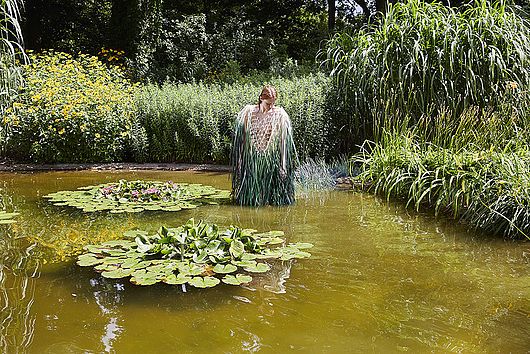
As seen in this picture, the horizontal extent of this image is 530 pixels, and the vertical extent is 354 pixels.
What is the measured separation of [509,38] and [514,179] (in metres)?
3.38

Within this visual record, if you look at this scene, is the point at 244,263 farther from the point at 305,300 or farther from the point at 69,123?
the point at 69,123

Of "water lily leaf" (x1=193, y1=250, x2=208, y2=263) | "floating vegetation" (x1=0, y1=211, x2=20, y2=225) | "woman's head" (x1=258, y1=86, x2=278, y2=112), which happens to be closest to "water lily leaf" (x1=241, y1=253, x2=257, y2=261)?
"water lily leaf" (x1=193, y1=250, x2=208, y2=263)

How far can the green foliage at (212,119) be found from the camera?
746 centimetres

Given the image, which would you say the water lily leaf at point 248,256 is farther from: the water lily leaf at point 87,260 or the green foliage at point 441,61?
the green foliage at point 441,61

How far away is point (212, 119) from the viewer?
791 cm

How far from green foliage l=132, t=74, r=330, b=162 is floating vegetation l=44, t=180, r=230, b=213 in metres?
2.67

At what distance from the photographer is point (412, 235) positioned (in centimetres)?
358

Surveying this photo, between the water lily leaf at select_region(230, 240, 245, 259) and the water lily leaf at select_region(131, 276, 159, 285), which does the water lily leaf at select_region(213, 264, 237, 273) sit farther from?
the water lily leaf at select_region(131, 276, 159, 285)

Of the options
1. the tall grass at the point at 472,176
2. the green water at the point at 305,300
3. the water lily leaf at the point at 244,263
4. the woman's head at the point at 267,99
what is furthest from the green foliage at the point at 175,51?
the water lily leaf at the point at 244,263

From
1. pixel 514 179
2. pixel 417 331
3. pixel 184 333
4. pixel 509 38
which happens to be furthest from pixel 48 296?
pixel 509 38

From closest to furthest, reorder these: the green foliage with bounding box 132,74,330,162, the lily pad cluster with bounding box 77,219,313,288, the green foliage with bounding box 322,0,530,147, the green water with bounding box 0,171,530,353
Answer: the green water with bounding box 0,171,530,353 < the lily pad cluster with bounding box 77,219,313,288 < the green foliage with bounding box 322,0,530,147 < the green foliage with bounding box 132,74,330,162

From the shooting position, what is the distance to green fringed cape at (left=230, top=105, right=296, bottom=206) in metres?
4.61

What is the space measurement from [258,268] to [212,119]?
5493 millimetres

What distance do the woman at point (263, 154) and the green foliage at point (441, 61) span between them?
1.85 metres
